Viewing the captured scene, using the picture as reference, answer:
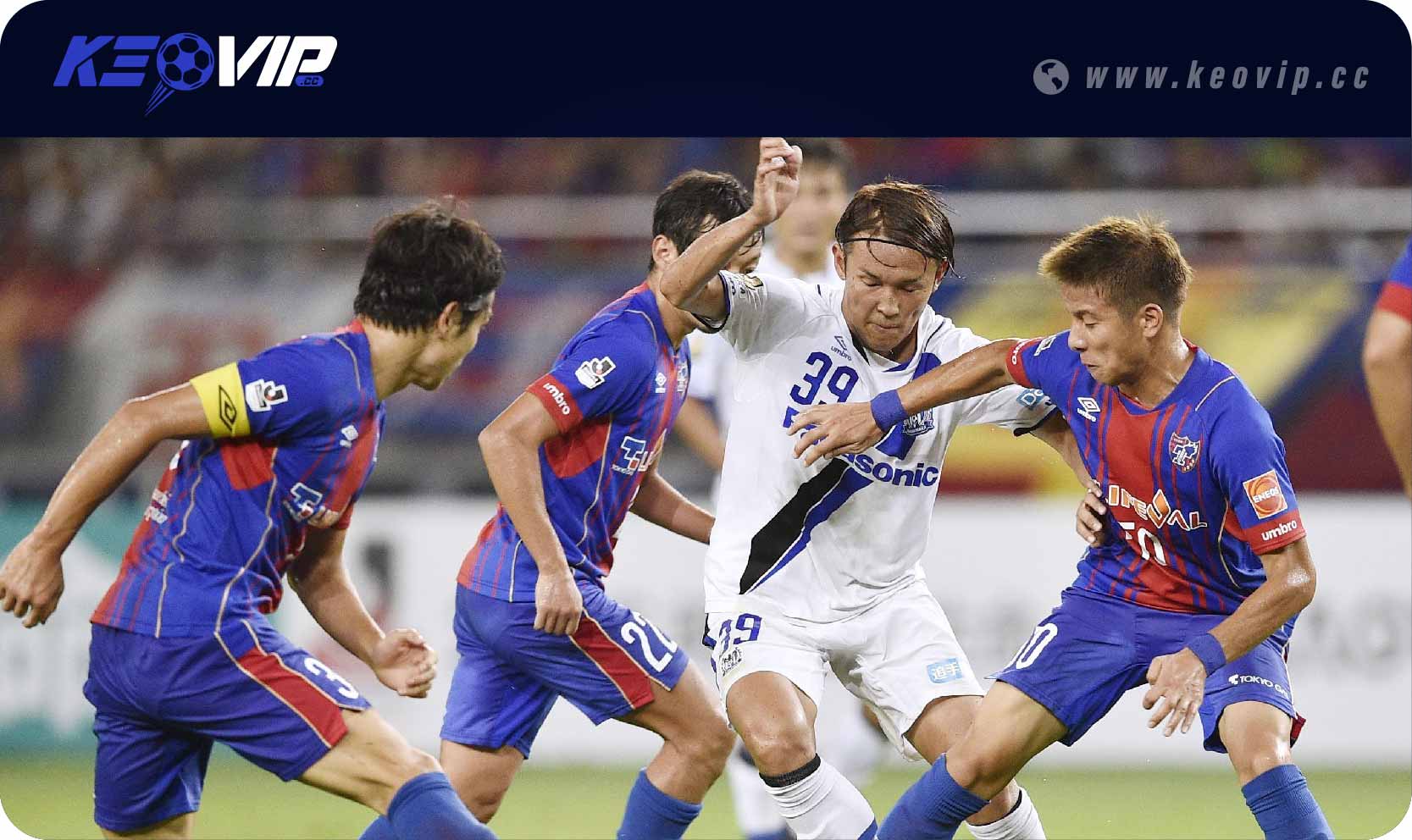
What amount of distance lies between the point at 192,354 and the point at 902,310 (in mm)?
6150

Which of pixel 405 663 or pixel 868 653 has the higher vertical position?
pixel 868 653

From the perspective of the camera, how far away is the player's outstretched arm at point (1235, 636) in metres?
3.86

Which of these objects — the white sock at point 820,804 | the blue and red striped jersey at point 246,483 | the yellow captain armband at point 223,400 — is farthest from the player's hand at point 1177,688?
the yellow captain armband at point 223,400

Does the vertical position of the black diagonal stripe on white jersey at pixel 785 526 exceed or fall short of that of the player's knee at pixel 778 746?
it exceeds it

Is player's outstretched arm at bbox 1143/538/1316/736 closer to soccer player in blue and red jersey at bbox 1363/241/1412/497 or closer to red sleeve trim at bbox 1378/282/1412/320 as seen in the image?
soccer player in blue and red jersey at bbox 1363/241/1412/497

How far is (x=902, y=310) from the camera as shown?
4.54m

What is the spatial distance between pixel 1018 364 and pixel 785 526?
867mm

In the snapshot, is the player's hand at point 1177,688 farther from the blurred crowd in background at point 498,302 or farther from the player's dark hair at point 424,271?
the blurred crowd in background at point 498,302

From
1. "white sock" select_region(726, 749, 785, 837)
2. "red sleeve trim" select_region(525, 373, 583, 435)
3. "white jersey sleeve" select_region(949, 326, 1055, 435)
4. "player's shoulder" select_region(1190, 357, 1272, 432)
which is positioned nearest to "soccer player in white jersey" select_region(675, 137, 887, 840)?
"white sock" select_region(726, 749, 785, 837)

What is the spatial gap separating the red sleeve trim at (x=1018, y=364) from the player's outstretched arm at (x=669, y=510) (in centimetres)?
117

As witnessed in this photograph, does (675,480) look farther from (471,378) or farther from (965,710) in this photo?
(965,710)
